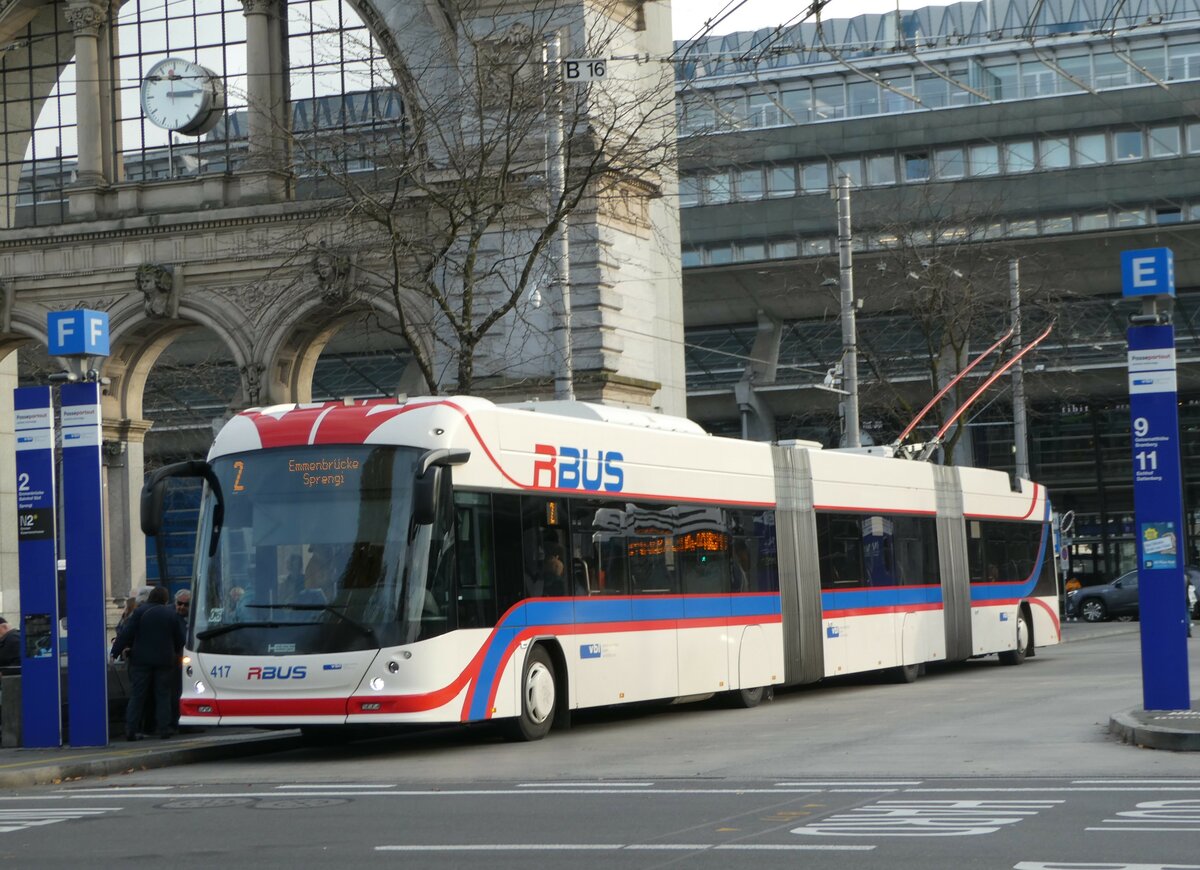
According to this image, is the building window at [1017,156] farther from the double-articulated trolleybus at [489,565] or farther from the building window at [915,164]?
the double-articulated trolleybus at [489,565]

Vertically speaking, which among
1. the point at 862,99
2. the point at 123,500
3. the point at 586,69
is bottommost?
the point at 123,500

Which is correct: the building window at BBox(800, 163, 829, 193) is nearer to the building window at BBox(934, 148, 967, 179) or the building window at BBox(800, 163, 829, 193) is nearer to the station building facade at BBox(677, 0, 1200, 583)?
the station building facade at BBox(677, 0, 1200, 583)

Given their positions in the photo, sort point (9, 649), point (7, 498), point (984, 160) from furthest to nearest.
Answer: point (984, 160) < point (7, 498) < point (9, 649)

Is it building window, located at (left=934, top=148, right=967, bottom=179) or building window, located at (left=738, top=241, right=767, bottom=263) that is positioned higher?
building window, located at (left=934, top=148, right=967, bottom=179)

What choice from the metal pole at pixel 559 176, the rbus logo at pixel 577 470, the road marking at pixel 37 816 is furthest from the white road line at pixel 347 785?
the metal pole at pixel 559 176

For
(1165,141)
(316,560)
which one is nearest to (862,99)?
(1165,141)

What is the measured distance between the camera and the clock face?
3419cm

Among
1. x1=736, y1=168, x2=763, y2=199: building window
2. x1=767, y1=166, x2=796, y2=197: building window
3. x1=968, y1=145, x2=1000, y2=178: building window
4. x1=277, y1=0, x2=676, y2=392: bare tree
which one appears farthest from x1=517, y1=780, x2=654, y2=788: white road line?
x1=767, y1=166, x2=796, y2=197: building window

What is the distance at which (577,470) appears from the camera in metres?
18.6

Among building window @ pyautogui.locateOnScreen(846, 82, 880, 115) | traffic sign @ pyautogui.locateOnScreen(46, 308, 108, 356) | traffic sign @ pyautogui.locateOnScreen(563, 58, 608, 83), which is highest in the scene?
building window @ pyautogui.locateOnScreen(846, 82, 880, 115)

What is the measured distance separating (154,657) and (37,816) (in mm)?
5810

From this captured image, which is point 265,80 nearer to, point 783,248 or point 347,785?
point 347,785

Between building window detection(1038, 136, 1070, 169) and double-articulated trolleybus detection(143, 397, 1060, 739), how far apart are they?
35468 millimetres

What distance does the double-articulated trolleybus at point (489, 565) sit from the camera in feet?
53.2
